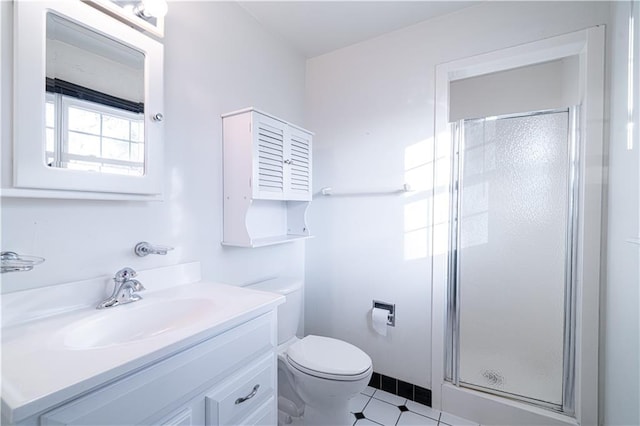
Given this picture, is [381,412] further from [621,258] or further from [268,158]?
[268,158]

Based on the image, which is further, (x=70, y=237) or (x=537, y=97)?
(x=537, y=97)

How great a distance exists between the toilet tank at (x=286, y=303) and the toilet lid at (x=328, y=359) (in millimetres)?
118

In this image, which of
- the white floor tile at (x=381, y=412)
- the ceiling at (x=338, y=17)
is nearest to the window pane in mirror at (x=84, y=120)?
the ceiling at (x=338, y=17)

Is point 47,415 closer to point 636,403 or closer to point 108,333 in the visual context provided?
point 108,333

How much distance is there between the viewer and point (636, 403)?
Answer: 0.99 m

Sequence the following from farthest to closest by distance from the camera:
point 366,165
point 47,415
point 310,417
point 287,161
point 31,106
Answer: point 366,165 < point 287,161 < point 310,417 < point 31,106 < point 47,415

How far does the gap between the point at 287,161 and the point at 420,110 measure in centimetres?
89

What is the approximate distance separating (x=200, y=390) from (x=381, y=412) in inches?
52.4

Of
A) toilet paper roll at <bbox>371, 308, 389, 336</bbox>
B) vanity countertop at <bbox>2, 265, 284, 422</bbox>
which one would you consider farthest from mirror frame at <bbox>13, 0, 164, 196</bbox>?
toilet paper roll at <bbox>371, 308, 389, 336</bbox>

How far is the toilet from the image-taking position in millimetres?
1348

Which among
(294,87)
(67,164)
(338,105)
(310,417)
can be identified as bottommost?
(310,417)

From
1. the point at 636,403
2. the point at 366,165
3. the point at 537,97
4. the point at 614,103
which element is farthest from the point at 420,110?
the point at 636,403

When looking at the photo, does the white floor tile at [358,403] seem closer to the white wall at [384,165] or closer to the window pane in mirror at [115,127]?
the white wall at [384,165]

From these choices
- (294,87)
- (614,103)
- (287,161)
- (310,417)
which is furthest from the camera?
(294,87)
